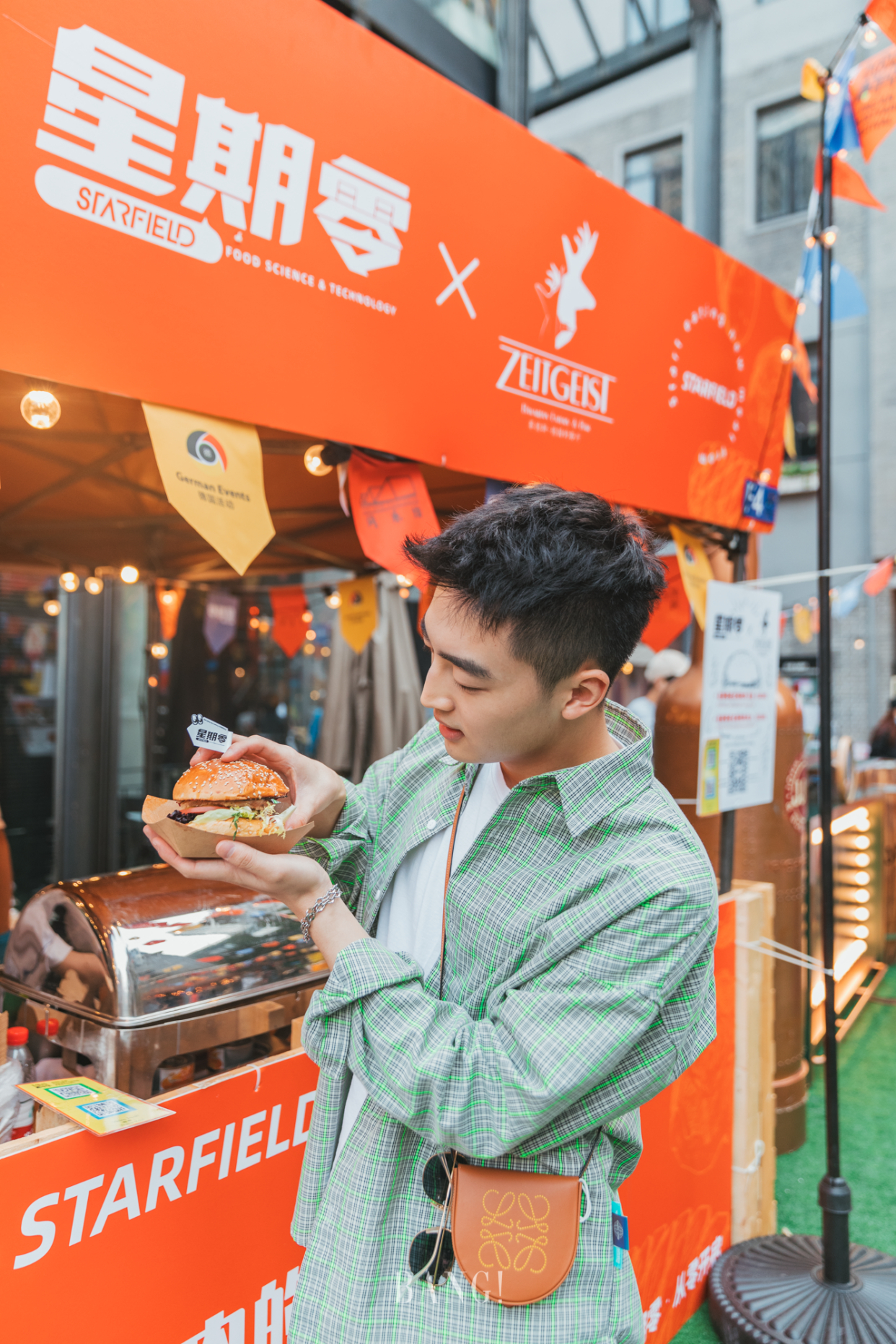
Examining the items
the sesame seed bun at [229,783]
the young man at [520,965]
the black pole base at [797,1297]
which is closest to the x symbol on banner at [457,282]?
the young man at [520,965]

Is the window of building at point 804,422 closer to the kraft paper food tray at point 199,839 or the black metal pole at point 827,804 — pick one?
the black metal pole at point 827,804

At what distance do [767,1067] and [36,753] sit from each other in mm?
5204

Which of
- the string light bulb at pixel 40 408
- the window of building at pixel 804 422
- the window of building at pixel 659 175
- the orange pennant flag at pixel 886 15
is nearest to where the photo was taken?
the string light bulb at pixel 40 408

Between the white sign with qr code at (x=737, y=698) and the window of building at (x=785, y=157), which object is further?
the window of building at (x=785, y=157)

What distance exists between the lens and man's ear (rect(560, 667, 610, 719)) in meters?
1.31

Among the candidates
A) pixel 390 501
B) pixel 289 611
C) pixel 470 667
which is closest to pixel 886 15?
pixel 390 501

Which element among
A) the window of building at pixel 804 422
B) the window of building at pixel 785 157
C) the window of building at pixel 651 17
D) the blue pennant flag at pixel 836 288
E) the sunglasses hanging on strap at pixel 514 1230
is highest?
the window of building at pixel 785 157

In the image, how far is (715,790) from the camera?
353cm

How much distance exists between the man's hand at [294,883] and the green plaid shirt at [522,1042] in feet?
0.18

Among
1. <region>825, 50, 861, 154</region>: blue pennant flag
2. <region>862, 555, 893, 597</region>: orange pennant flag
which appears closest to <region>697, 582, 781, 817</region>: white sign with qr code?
<region>825, 50, 861, 154</region>: blue pennant flag

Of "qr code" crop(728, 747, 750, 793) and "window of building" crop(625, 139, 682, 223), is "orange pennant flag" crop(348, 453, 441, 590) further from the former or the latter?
"window of building" crop(625, 139, 682, 223)

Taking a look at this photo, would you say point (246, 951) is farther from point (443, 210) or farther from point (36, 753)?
point (36, 753)

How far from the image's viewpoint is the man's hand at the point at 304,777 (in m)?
1.65

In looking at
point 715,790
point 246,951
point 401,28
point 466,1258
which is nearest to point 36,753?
point 246,951
